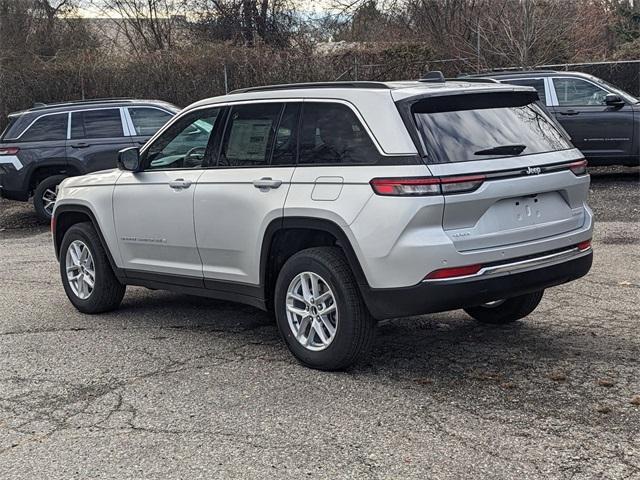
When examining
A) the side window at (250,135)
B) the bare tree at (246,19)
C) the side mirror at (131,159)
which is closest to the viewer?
the side window at (250,135)

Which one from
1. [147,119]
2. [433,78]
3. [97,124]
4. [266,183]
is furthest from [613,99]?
[266,183]

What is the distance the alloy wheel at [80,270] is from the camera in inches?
286

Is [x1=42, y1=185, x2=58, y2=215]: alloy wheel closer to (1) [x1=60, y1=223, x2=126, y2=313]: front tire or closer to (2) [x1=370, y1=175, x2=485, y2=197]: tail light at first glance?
(1) [x1=60, y1=223, x2=126, y2=313]: front tire

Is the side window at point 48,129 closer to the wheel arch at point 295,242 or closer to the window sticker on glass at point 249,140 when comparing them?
the window sticker on glass at point 249,140

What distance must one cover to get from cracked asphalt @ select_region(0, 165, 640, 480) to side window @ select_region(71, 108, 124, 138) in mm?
6375

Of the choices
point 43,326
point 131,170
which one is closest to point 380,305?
point 131,170

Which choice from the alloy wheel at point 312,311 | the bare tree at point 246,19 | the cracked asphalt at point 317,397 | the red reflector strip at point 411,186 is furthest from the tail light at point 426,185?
the bare tree at point 246,19

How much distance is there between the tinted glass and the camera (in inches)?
220

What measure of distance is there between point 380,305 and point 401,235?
1.48 ft

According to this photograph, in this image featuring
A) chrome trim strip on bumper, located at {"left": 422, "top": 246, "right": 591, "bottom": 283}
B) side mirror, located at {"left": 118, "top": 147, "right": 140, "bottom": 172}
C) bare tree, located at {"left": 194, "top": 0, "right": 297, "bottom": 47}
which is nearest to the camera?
chrome trim strip on bumper, located at {"left": 422, "top": 246, "right": 591, "bottom": 283}

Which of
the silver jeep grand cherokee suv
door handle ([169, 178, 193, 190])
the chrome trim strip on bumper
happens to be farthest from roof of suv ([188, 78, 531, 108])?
the chrome trim strip on bumper

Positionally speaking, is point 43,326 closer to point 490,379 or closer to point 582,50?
point 490,379

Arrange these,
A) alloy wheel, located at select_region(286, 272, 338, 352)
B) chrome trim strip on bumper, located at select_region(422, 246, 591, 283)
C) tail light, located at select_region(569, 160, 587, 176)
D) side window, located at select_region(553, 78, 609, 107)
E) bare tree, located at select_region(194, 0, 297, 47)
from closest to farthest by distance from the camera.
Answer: chrome trim strip on bumper, located at select_region(422, 246, 591, 283) → alloy wheel, located at select_region(286, 272, 338, 352) → tail light, located at select_region(569, 160, 587, 176) → side window, located at select_region(553, 78, 609, 107) → bare tree, located at select_region(194, 0, 297, 47)

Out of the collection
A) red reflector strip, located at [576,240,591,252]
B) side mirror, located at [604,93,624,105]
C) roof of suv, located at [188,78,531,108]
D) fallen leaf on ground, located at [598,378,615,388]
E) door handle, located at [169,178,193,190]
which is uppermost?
roof of suv, located at [188,78,531,108]
